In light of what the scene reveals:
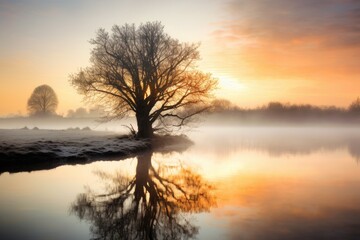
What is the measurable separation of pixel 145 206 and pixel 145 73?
1054 inches

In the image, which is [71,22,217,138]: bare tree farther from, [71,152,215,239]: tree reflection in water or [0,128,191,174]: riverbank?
[71,152,215,239]: tree reflection in water

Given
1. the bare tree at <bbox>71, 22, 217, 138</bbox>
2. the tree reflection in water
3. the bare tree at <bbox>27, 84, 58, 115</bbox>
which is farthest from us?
the bare tree at <bbox>27, 84, 58, 115</bbox>

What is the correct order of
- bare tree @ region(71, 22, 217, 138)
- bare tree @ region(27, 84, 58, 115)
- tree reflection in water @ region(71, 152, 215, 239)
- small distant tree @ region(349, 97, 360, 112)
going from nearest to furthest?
tree reflection in water @ region(71, 152, 215, 239)
bare tree @ region(71, 22, 217, 138)
bare tree @ region(27, 84, 58, 115)
small distant tree @ region(349, 97, 360, 112)

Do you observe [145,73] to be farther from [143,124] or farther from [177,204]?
[177,204]

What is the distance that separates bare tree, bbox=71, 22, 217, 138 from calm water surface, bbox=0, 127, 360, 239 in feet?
58.4

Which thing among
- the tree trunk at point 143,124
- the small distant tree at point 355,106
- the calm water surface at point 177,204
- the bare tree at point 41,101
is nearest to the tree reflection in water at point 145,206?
the calm water surface at point 177,204

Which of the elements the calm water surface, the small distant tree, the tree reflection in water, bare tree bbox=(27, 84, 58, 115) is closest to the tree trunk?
the calm water surface

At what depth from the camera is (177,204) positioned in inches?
468

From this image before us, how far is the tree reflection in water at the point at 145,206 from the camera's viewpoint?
881 centimetres

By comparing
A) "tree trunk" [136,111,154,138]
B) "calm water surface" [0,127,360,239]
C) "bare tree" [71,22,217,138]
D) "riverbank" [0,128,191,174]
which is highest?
"bare tree" [71,22,217,138]

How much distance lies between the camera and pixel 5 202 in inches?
468

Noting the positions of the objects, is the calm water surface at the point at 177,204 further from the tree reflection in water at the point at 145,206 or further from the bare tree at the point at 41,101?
the bare tree at the point at 41,101

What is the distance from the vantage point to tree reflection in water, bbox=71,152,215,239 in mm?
8812

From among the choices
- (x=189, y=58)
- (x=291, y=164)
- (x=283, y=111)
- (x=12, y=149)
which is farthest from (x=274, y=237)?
(x=283, y=111)
